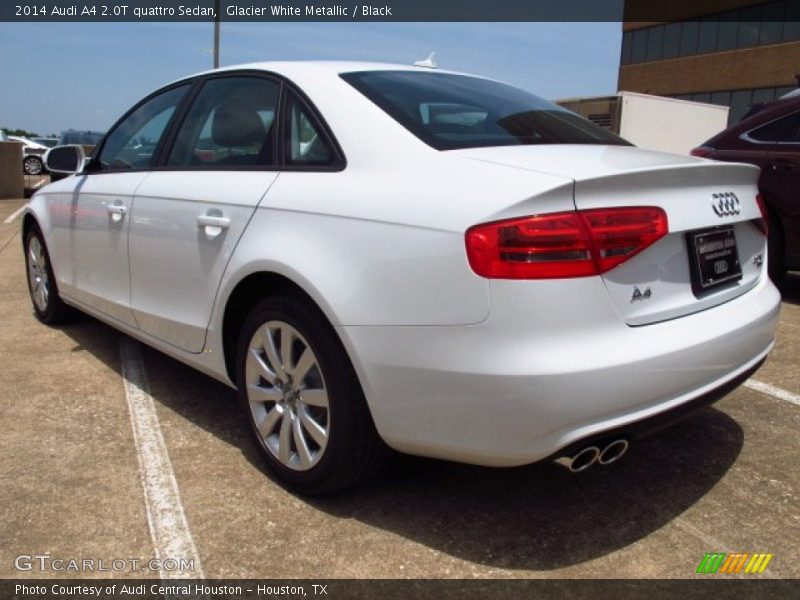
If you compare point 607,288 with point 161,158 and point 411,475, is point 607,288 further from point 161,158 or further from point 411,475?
point 161,158

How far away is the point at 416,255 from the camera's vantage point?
213 centimetres

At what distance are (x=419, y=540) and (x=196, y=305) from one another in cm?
135

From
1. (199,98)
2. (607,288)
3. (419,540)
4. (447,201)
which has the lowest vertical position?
(419,540)

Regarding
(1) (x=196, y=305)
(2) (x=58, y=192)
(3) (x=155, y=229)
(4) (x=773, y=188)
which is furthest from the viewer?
(4) (x=773, y=188)

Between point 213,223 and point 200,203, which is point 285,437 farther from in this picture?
point 200,203

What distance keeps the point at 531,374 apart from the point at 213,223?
150 centimetres

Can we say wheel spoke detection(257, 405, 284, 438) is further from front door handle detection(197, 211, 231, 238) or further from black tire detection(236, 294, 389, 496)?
front door handle detection(197, 211, 231, 238)

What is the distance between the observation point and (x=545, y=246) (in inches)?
78.8

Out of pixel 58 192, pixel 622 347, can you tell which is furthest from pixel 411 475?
pixel 58 192

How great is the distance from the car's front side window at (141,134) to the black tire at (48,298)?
93cm

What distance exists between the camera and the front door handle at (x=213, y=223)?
111 inches

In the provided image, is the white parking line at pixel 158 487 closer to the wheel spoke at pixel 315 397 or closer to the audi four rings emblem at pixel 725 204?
the wheel spoke at pixel 315 397

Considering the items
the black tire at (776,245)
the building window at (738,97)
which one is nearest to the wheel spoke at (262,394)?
the black tire at (776,245)

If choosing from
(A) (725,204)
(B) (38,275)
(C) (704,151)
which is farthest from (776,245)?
(B) (38,275)
